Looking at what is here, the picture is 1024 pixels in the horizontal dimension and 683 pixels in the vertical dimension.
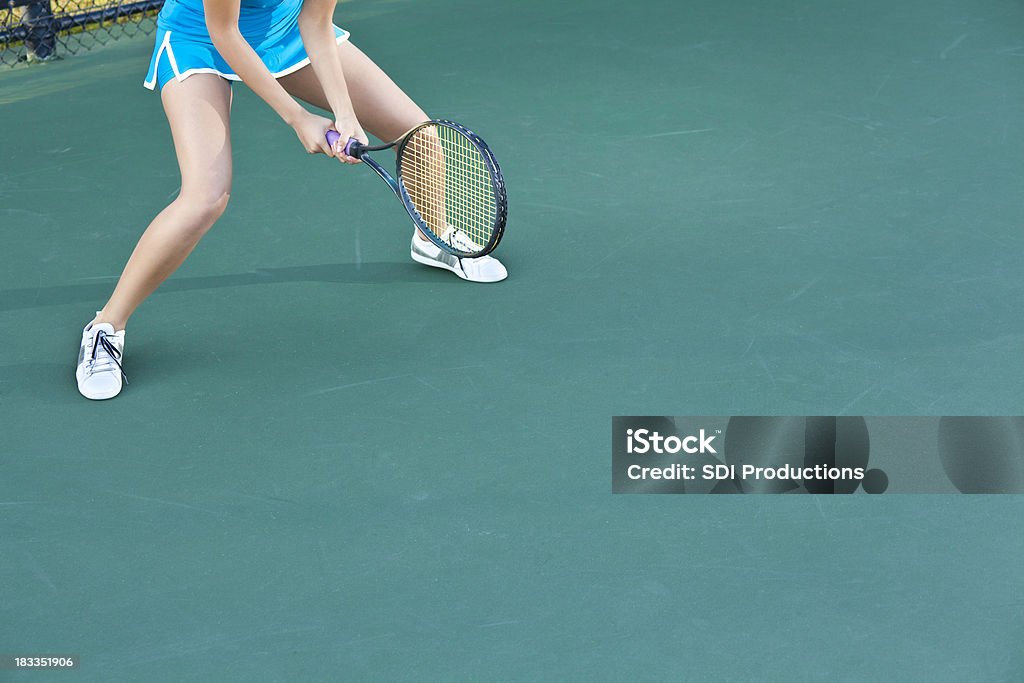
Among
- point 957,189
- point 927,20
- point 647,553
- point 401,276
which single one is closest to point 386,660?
point 647,553

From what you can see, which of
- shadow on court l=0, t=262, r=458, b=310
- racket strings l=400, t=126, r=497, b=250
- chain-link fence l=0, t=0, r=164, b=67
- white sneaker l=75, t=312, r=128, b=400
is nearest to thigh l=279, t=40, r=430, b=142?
racket strings l=400, t=126, r=497, b=250

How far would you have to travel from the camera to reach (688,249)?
11.5ft

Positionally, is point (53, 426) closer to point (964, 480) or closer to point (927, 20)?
point (964, 480)

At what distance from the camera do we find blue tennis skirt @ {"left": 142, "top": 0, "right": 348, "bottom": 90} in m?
2.87

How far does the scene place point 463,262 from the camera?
338 centimetres

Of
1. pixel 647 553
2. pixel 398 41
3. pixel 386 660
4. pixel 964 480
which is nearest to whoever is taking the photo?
pixel 386 660

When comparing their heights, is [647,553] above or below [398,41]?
below

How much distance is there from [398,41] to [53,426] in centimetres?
301

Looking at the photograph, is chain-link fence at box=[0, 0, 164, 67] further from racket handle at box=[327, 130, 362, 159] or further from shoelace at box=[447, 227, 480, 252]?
racket handle at box=[327, 130, 362, 159]

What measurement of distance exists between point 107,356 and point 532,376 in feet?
3.17

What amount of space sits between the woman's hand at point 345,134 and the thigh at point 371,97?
303 mm

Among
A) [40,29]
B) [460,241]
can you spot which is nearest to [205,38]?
[460,241]

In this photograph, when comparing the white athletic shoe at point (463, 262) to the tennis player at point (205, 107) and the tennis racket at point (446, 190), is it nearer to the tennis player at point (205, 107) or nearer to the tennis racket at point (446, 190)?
the tennis racket at point (446, 190)

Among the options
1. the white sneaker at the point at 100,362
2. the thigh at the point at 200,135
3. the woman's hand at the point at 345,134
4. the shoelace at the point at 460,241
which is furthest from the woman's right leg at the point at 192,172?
the shoelace at the point at 460,241
